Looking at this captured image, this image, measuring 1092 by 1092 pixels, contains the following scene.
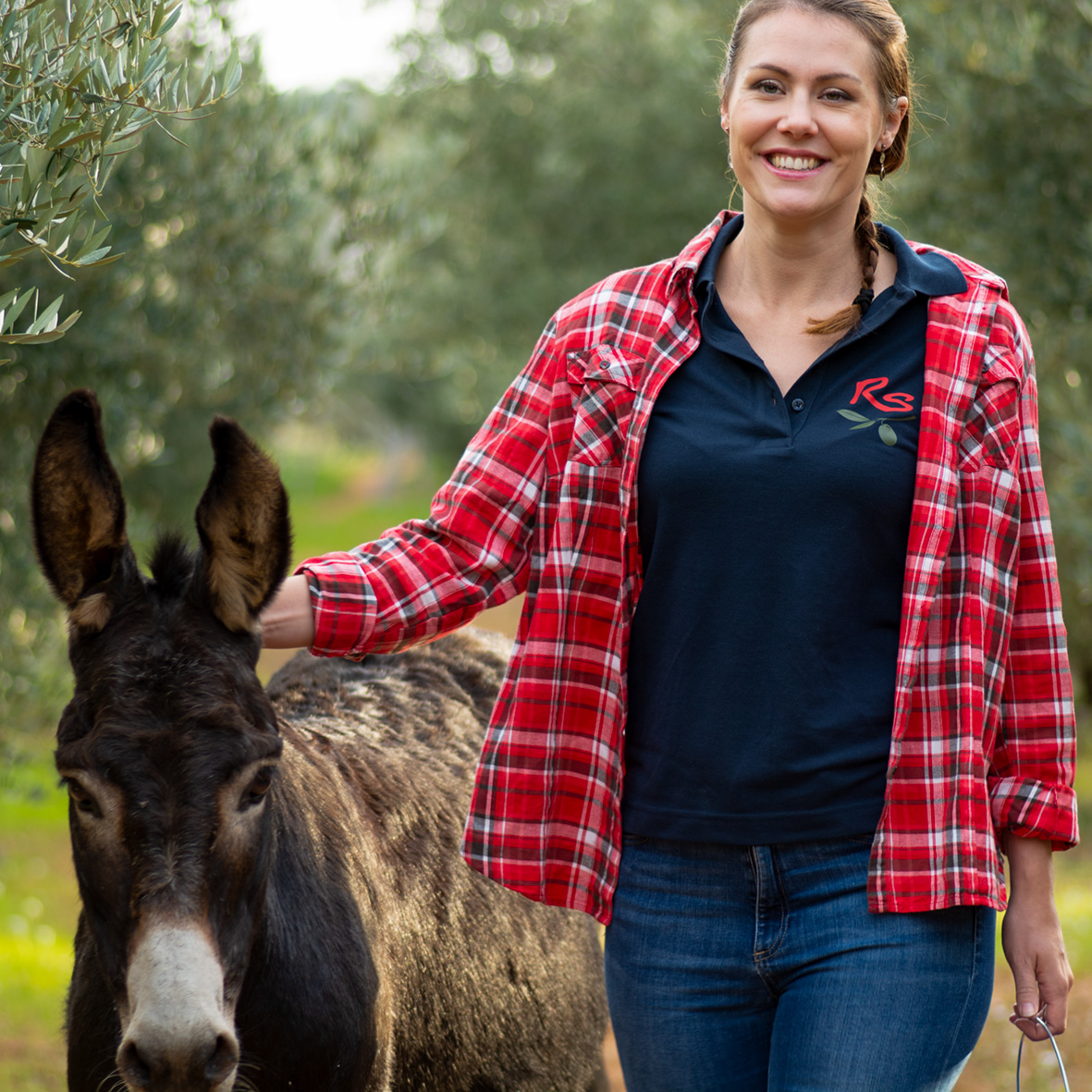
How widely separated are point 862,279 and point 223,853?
170 cm

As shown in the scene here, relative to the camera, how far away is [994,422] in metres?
2.46

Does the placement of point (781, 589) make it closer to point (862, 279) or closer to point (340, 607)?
point (862, 279)

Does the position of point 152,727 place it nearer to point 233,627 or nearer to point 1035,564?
point 233,627

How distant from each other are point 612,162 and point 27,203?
1355 cm

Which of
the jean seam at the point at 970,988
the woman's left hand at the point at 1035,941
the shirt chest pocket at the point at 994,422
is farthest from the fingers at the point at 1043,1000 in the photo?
the shirt chest pocket at the point at 994,422

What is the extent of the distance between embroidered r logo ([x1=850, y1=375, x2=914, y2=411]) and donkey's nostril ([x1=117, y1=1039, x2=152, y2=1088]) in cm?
175

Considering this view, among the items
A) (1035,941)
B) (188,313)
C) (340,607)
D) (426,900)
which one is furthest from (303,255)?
(1035,941)

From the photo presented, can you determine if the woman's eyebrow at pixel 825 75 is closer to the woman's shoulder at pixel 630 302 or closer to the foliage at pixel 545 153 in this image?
the woman's shoulder at pixel 630 302

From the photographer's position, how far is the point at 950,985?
7.65 feet

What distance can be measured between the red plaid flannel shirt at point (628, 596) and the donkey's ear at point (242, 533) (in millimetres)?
102

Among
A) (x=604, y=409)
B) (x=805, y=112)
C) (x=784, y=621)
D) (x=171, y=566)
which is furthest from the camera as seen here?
(x=171, y=566)

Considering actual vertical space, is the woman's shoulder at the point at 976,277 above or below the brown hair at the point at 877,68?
below

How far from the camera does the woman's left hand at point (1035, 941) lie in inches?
94.7

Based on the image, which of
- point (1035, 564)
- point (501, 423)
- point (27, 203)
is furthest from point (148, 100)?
point (1035, 564)
